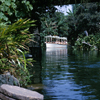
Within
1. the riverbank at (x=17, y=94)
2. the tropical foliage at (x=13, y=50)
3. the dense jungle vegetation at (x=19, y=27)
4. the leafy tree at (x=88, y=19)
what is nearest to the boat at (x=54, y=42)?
the leafy tree at (x=88, y=19)

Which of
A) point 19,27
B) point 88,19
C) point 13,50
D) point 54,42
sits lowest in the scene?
point 54,42

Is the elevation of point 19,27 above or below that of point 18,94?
above

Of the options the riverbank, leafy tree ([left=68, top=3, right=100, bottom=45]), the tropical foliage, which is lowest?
the riverbank

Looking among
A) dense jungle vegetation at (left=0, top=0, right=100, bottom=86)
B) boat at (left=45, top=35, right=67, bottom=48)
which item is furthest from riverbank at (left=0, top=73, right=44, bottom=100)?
boat at (left=45, top=35, right=67, bottom=48)

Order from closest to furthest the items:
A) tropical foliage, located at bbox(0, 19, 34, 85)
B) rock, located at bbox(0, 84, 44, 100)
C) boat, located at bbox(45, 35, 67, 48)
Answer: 1. rock, located at bbox(0, 84, 44, 100)
2. tropical foliage, located at bbox(0, 19, 34, 85)
3. boat, located at bbox(45, 35, 67, 48)

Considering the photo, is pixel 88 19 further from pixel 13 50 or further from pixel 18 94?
pixel 18 94

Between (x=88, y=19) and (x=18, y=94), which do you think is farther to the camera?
(x=88, y=19)

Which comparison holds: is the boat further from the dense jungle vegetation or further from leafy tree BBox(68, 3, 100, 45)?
the dense jungle vegetation

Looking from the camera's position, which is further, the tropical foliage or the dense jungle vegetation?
the dense jungle vegetation

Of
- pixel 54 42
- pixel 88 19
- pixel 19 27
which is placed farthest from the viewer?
pixel 54 42

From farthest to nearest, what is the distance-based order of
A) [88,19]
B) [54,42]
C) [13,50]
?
[54,42], [88,19], [13,50]

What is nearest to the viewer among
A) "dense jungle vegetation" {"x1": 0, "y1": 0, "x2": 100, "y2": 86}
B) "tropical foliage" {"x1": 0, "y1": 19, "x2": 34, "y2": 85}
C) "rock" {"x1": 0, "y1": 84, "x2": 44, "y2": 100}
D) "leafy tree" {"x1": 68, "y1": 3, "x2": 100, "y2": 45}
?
"rock" {"x1": 0, "y1": 84, "x2": 44, "y2": 100}

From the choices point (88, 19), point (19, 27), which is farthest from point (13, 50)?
point (88, 19)

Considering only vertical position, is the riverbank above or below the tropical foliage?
below
